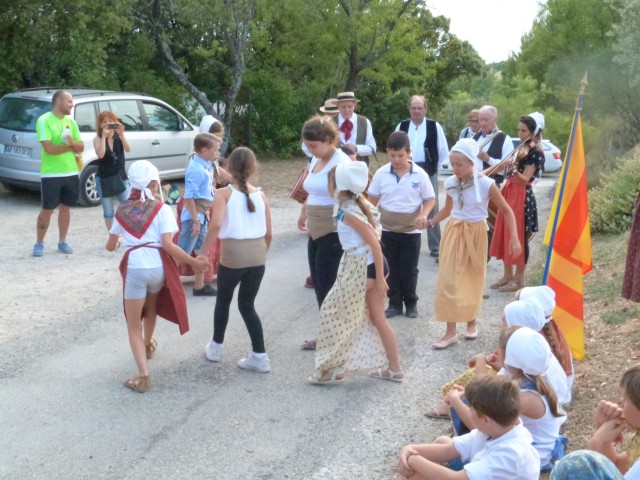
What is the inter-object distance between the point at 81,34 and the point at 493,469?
1516 centimetres

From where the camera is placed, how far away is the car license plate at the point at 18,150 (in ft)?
42.2

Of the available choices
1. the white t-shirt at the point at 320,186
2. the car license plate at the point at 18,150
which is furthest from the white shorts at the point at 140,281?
the car license plate at the point at 18,150

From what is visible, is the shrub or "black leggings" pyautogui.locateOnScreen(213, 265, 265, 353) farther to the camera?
the shrub

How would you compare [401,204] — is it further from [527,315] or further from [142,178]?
[527,315]

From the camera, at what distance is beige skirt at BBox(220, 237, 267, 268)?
6078 mm

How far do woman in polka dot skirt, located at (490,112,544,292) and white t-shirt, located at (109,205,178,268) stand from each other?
13.4 feet

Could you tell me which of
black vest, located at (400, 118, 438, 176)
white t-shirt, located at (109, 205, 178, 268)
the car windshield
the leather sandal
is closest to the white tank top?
white t-shirt, located at (109, 205, 178, 268)

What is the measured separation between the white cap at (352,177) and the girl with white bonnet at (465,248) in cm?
124

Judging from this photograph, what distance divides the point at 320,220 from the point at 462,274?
4.14ft

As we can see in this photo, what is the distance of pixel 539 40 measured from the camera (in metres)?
29.6

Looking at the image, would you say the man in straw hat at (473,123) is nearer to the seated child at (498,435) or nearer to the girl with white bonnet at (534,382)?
the girl with white bonnet at (534,382)

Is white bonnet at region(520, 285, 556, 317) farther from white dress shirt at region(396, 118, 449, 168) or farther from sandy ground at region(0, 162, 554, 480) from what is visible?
white dress shirt at region(396, 118, 449, 168)

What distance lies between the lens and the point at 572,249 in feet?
20.9

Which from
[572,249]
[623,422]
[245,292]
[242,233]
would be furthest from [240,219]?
[623,422]
